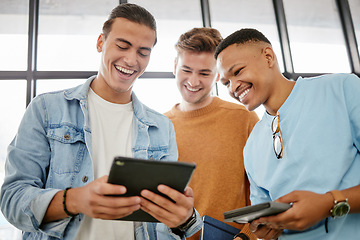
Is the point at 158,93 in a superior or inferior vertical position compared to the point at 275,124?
superior

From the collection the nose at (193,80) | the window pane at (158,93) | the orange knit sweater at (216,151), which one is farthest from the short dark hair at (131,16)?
the window pane at (158,93)

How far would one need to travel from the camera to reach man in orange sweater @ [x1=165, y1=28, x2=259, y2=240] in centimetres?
183

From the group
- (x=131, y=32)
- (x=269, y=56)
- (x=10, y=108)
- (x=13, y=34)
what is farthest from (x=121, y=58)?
(x=13, y=34)

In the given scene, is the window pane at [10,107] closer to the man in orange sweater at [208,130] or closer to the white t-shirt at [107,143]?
the man in orange sweater at [208,130]

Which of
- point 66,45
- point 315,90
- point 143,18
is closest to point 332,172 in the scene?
point 315,90

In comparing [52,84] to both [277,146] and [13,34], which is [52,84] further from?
[277,146]

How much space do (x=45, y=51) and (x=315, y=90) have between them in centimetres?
281

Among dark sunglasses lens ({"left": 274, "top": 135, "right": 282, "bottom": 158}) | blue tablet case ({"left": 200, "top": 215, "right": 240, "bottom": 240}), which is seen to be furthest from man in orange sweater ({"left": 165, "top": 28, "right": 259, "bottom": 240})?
dark sunglasses lens ({"left": 274, "top": 135, "right": 282, "bottom": 158})

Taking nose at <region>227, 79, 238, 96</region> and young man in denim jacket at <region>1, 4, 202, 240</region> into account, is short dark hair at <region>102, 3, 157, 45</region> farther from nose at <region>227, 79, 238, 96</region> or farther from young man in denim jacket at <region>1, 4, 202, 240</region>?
nose at <region>227, 79, 238, 96</region>

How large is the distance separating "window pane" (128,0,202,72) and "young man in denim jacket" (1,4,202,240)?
6.13 feet

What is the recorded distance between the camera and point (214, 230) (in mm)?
1533

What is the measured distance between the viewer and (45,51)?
A: 3.10 meters

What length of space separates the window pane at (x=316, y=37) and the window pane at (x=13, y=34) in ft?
10.8

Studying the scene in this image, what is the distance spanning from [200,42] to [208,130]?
63 cm
